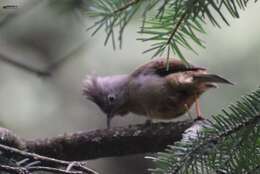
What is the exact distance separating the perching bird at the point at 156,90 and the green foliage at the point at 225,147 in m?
1.69

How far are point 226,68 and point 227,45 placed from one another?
0.15 meters

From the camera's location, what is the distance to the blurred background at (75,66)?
13.3ft

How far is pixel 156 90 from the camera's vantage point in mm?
3352

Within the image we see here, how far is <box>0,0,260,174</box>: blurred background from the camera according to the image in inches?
159

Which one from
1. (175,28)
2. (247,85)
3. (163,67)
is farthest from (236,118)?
(247,85)

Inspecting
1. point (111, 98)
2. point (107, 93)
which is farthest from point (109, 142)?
point (107, 93)

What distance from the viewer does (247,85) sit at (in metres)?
3.95

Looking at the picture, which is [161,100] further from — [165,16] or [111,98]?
[165,16]

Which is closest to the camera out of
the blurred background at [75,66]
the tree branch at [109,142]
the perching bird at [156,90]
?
the tree branch at [109,142]

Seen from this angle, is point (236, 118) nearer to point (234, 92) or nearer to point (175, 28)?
point (175, 28)

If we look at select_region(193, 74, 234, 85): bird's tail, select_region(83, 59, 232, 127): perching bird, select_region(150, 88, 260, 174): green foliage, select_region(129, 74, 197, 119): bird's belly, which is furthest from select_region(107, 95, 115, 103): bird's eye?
select_region(150, 88, 260, 174): green foliage

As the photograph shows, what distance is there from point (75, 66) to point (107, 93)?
1.00 m

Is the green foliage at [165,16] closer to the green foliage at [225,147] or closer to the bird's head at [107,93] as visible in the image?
the green foliage at [225,147]

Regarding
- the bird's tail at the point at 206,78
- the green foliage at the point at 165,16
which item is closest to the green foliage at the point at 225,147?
the green foliage at the point at 165,16
